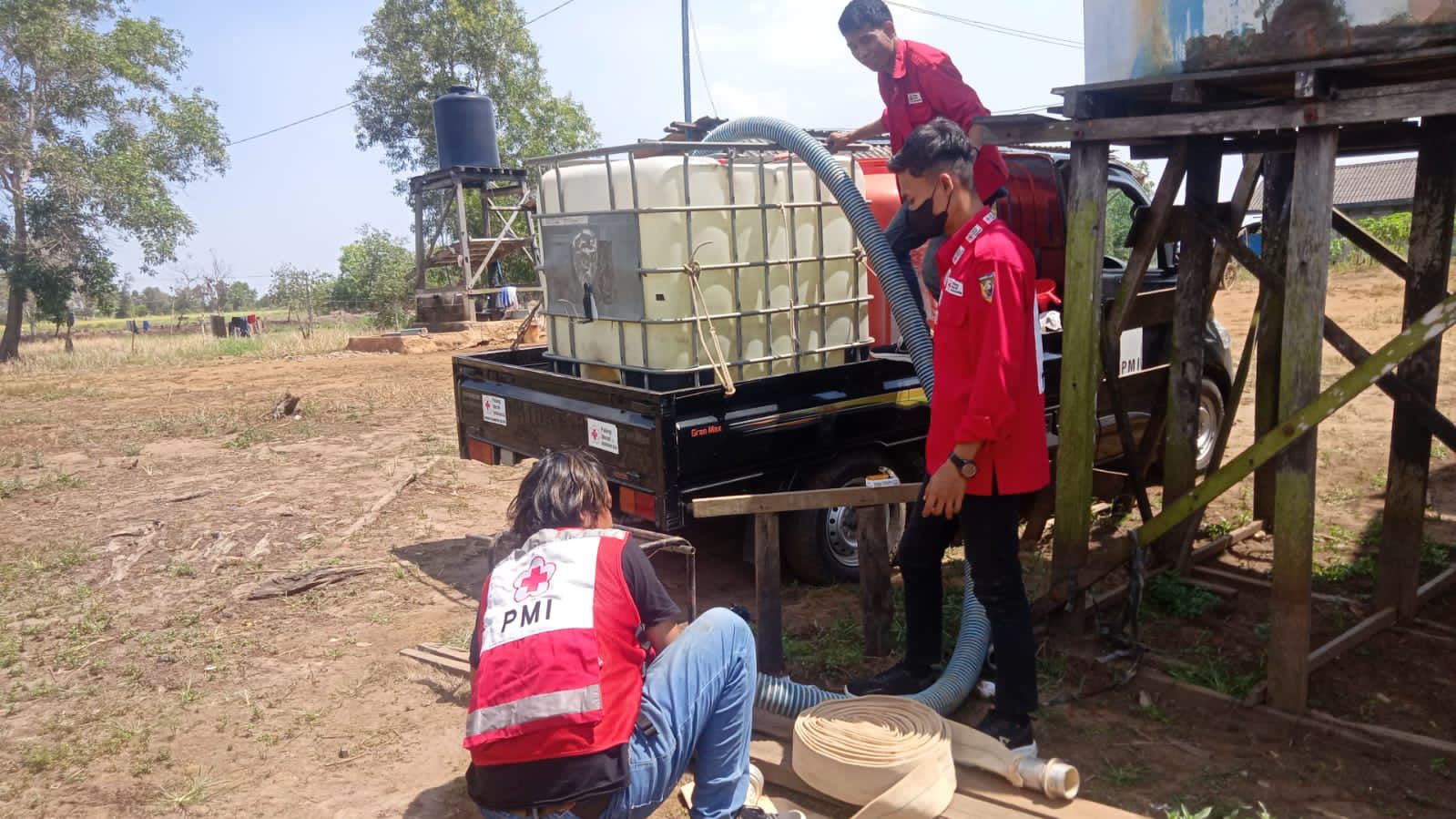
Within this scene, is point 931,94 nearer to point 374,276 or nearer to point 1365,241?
point 1365,241

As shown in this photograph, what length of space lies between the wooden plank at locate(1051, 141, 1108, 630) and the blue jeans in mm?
1847

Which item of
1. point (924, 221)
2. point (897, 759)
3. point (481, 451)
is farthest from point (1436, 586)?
point (481, 451)

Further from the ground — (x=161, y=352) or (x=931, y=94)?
(x=931, y=94)

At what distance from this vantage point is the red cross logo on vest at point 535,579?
2.39m

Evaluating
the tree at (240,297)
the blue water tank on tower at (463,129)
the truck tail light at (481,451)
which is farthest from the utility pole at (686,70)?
the tree at (240,297)

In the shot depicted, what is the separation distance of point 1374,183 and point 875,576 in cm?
4855

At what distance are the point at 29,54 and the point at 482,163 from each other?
11264 millimetres

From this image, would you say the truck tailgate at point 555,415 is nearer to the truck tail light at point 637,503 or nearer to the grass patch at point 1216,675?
the truck tail light at point 637,503

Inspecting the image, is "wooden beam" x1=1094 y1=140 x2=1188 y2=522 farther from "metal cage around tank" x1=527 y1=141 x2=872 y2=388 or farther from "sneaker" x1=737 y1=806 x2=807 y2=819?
"sneaker" x1=737 y1=806 x2=807 y2=819

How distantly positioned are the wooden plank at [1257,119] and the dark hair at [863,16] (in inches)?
29.4

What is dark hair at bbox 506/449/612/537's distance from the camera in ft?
8.54

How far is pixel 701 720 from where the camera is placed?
8.76 feet

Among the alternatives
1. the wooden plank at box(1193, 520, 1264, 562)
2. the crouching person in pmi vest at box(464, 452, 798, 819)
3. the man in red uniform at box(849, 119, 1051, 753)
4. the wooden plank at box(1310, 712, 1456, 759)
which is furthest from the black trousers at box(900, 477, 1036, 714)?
the wooden plank at box(1193, 520, 1264, 562)

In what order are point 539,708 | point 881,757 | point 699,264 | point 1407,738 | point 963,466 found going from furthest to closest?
point 699,264
point 1407,738
point 963,466
point 881,757
point 539,708
